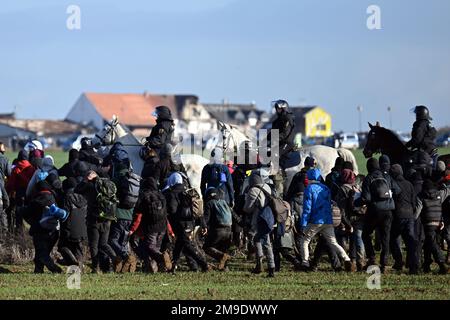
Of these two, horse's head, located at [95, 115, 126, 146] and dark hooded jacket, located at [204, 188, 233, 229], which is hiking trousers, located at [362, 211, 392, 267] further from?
horse's head, located at [95, 115, 126, 146]

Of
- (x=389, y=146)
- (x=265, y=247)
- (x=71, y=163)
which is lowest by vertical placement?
(x=265, y=247)

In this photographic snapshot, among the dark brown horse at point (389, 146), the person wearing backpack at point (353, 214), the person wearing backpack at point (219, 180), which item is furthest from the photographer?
the dark brown horse at point (389, 146)

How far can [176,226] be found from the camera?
19.1m

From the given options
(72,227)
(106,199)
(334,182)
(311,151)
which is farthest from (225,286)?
(311,151)

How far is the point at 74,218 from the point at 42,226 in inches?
20.8

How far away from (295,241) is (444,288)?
173 inches

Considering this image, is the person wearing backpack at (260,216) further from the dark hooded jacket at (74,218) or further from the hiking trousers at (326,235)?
the dark hooded jacket at (74,218)

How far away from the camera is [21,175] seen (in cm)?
2253

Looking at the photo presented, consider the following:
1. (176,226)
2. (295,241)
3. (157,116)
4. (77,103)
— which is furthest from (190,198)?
(77,103)

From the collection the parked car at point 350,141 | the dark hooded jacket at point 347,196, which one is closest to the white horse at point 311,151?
the dark hooded jacket at point 347,196

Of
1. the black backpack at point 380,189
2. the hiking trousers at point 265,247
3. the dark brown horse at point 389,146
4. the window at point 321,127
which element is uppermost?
the window at point 321,127

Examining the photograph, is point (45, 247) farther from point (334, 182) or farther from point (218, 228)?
point (334, 182)

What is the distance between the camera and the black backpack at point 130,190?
1941cm

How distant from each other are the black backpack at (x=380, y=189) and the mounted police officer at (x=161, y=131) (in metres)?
5.08
